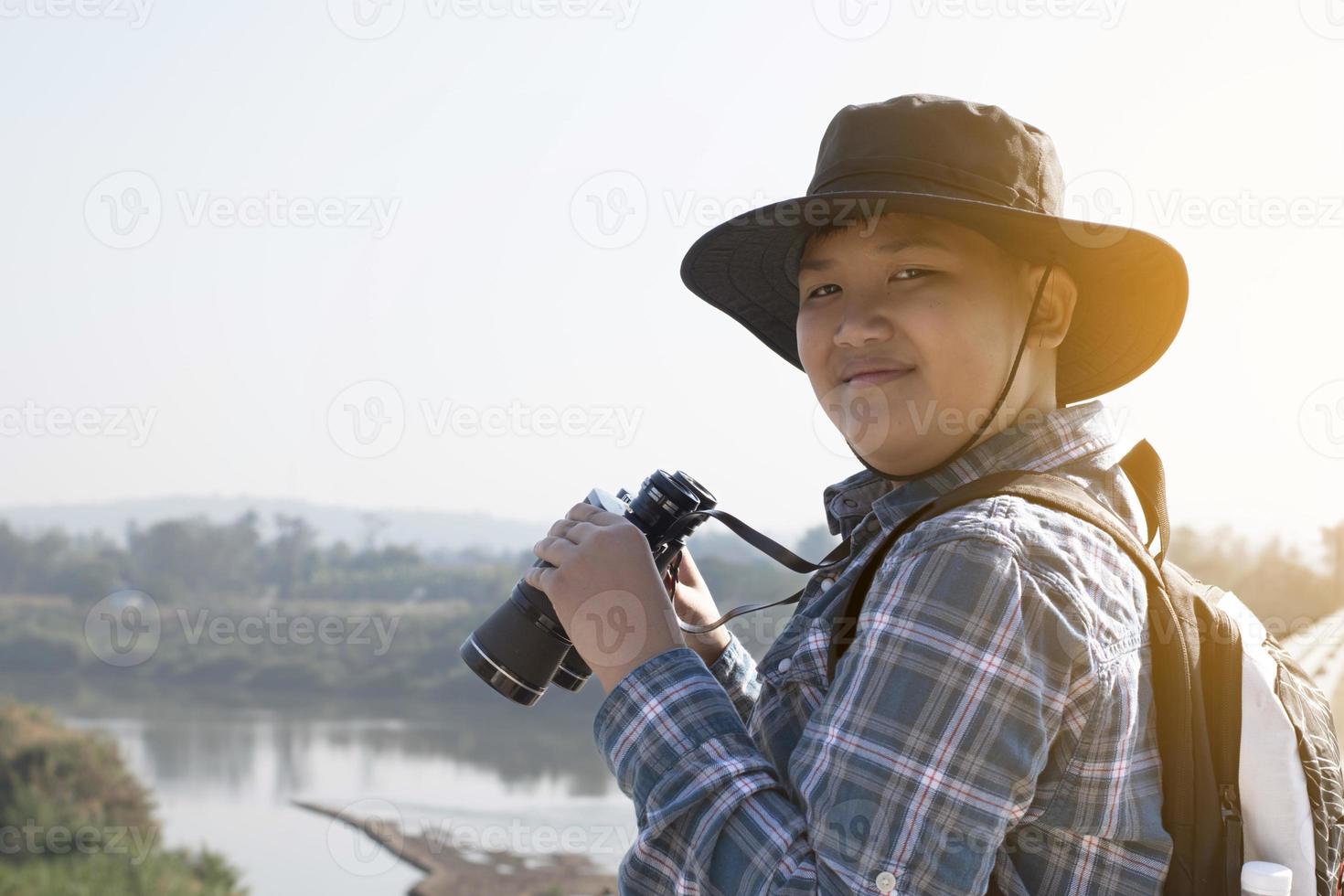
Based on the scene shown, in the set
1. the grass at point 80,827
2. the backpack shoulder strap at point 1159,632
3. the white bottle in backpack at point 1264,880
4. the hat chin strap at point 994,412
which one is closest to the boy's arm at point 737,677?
the hat chin strap at point 994,412

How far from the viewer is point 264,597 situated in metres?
43.3

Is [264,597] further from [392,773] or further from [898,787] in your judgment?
[898,787]

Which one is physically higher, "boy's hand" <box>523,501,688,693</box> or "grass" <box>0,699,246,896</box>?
"boy's hand" <box>523,501,688,693</box>

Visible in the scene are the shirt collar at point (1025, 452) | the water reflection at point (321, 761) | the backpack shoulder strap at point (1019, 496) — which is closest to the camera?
the backpack shoulder strap at point (1019, 496)

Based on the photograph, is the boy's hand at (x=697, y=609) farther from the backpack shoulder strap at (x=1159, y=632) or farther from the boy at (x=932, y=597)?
the backpack shoulder strap at (x=1159, y=632)

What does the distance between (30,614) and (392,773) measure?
49.3 ft

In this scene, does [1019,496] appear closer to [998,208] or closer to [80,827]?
[998,208]

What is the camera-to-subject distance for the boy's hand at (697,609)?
161 cm

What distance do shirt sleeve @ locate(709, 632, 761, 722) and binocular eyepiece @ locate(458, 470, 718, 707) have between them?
24cm

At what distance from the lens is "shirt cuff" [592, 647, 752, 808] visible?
3.49ft

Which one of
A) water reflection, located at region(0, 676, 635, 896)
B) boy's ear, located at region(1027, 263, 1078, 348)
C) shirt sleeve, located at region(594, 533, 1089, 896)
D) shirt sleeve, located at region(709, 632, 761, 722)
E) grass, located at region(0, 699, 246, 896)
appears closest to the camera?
shirt sleeve, located at region(594, 533, 1089, 896)

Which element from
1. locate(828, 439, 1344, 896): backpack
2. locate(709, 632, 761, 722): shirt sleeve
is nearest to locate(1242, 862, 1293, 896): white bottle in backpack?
locate(828, 439, 1344, 896): backpack

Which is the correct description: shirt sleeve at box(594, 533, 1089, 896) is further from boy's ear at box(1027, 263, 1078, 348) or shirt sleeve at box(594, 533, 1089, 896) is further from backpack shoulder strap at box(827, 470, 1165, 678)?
boy's ear at box(1027, 263, 1078, 348)

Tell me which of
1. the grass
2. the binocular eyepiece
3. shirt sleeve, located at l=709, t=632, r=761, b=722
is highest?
the binocular eyepiece
